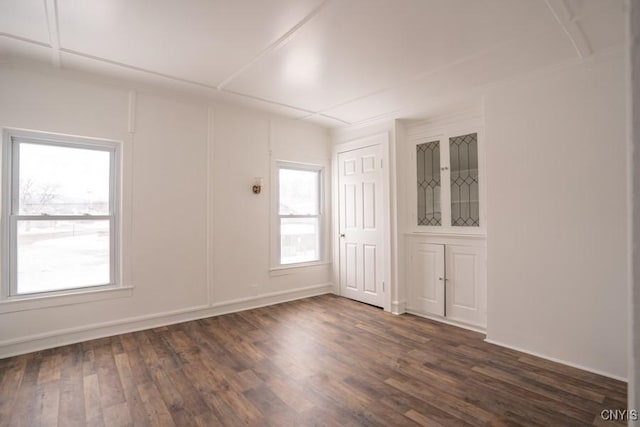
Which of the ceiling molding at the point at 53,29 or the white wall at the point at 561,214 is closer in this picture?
the ceiling molding at the point at 53,29

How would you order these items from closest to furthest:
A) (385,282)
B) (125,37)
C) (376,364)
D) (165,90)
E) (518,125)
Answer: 1. (125,37)
2. (376,364)
3. (518,125)
4. (165,90)
5. (385,282)

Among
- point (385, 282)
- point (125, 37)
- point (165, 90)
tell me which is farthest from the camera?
point (385, 282)

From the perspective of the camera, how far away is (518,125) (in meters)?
3.09

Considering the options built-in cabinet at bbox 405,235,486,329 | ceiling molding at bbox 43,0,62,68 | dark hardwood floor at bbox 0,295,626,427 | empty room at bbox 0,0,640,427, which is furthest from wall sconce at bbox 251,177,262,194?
ceiling molding at bbox 43,0,62,68

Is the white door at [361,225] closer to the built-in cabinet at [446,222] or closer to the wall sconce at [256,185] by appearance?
the built-in cabinet at [446,222]

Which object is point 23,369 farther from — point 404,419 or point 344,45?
point 344,45

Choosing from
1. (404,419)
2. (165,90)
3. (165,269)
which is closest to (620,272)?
(404,419)

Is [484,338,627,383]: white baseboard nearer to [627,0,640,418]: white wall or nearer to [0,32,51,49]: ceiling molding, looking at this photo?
[627,0,640,418]: white wall

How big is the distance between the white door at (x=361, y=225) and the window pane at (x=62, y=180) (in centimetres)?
307

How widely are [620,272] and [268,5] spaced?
10.8ft

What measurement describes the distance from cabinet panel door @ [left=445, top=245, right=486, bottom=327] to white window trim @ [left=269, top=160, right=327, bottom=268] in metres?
1.98

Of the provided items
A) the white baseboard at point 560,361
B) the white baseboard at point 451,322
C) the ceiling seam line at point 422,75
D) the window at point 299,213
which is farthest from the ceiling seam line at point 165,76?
the white baseboard at point 560,361

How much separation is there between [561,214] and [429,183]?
1569mm

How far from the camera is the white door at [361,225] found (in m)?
4.47
